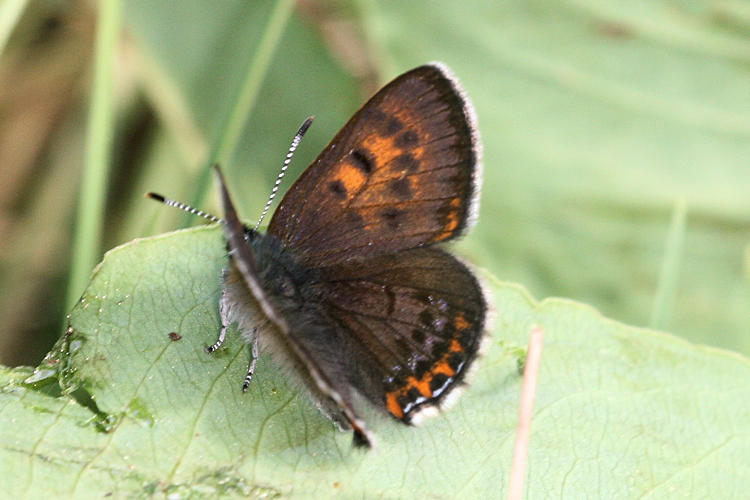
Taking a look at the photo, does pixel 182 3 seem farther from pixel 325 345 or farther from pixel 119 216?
pixel 325 345

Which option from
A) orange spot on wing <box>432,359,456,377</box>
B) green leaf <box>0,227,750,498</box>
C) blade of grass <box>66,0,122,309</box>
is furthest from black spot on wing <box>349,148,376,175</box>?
blade of grass <box>66,0,122,309</box>

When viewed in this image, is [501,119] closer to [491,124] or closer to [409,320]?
[491,124]

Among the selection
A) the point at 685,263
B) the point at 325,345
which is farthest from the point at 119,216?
the point at 685,263

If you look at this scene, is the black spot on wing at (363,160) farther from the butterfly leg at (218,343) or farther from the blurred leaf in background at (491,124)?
the blurred leaf in background at (491,124)

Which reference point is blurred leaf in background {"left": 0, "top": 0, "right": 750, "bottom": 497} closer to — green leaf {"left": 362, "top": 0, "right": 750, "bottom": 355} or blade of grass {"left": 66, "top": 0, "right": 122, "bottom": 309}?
green leaf {"left": 362, "top": 0, "right": 750, "bottom": 355}

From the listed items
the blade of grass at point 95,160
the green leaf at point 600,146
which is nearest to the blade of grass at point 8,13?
the blade of grass at point 95,160

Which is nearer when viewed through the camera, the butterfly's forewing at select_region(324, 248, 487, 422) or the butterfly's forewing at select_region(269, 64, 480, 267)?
the butterfly's forewing at select_region(324, 248, 487, 422)
